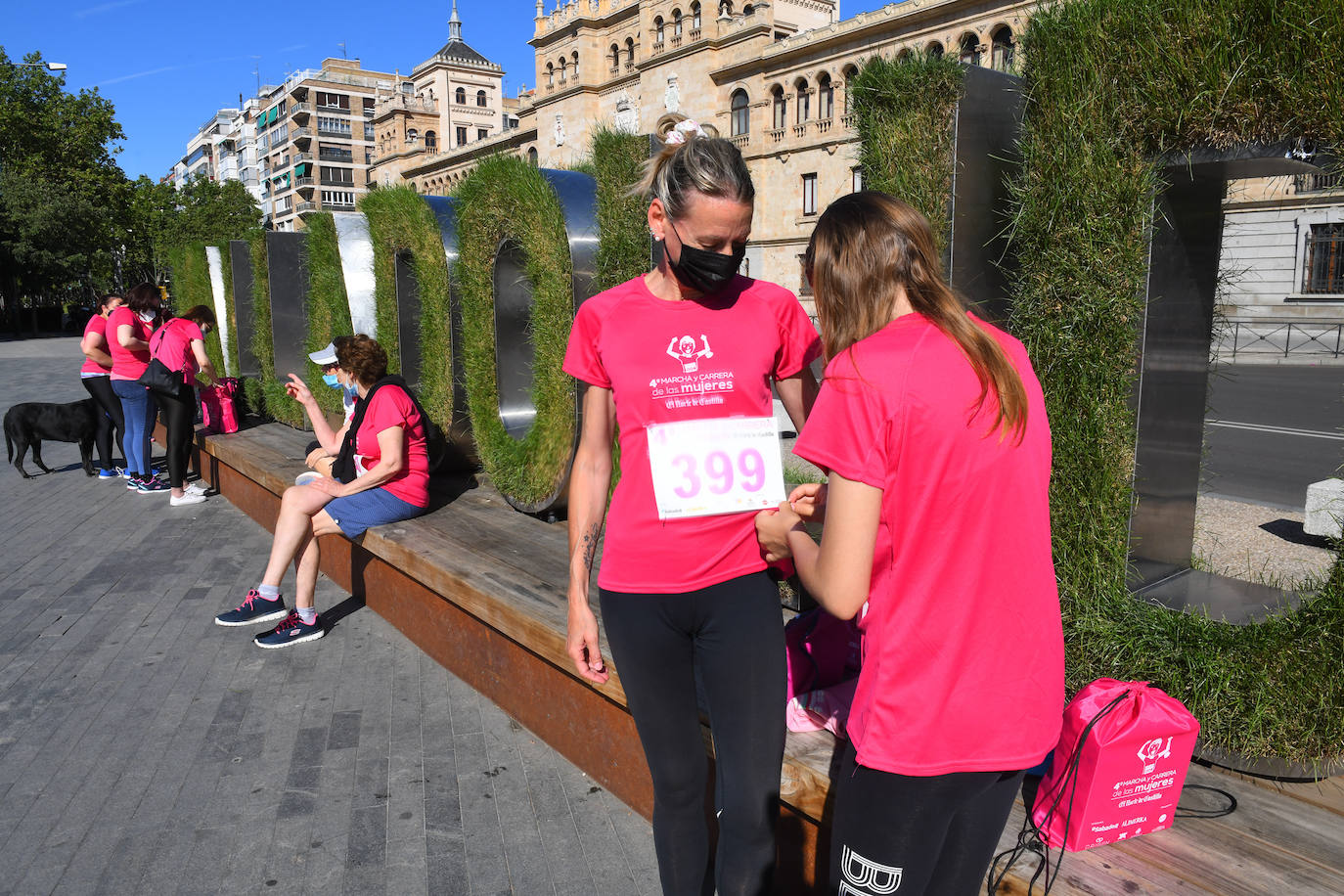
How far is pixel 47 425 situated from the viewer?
34.8 feet

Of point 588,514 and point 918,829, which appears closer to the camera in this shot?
point 918,829

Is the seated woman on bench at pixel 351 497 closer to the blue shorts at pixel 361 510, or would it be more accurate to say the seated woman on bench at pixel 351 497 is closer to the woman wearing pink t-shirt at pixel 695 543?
the blue shorts at pixel 361 510

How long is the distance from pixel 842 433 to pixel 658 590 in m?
0.80

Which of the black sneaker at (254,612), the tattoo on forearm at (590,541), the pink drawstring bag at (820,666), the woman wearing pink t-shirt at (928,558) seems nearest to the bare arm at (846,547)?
the woman wearing pink t-shirt at (928,558)

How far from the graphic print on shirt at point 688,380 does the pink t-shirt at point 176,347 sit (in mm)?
8131

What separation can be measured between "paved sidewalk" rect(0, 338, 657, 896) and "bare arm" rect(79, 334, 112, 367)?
12.8ft

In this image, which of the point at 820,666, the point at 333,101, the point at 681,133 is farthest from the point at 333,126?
the point at 820,666

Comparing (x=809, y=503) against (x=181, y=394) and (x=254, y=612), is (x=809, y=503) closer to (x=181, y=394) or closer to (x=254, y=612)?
(x=254, y=612)

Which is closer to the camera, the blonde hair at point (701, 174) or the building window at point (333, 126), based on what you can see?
the blonde hair at point (701, 174)

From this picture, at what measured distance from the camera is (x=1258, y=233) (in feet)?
102

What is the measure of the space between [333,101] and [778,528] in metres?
114

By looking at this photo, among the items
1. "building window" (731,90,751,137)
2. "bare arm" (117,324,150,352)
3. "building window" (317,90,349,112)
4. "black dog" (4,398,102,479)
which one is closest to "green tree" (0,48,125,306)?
"building window" (731,90,751,137)

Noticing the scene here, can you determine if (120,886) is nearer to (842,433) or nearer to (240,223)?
(842,433)

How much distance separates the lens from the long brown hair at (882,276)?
5.72 feet
